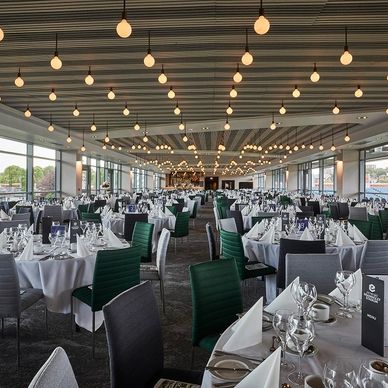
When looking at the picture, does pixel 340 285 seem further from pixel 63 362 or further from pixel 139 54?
pixel 139 54

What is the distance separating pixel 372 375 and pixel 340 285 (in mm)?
1175

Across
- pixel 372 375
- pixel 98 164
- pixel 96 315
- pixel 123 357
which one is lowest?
pixel 96 315

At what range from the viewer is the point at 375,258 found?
4.02 meters

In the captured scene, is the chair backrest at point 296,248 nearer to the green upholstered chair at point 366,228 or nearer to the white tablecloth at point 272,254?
the white tablecloth at point 272,254

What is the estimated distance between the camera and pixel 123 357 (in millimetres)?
1829

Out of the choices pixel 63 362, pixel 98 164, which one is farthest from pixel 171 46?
pixel 98 164

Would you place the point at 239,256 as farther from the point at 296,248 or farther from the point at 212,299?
the point at 212,299

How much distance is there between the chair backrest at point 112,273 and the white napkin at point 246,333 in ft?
5.76

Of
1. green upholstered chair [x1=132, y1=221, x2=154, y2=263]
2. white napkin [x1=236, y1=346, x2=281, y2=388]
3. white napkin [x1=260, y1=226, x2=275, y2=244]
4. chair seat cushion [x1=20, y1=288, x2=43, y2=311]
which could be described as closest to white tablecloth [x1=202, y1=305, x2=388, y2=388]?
white napkin [x1=236, y1=346, x2=281, y2=388]

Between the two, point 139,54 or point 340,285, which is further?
point 139,54

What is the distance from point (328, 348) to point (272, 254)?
3095mm

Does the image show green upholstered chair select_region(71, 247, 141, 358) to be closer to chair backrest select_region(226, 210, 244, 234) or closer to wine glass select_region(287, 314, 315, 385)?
→ wine glass select_region(287, 314, 315, 385)

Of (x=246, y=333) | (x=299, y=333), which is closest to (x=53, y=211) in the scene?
(x=246, y=333)

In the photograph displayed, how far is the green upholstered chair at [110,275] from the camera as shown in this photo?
333cm
